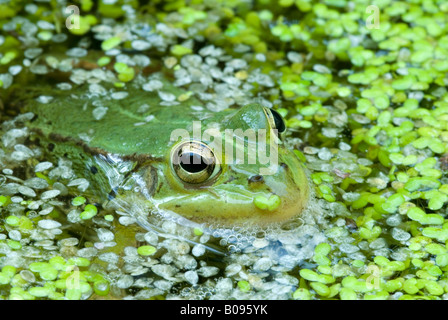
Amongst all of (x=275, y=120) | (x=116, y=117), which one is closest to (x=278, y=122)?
(x=275, y=120)

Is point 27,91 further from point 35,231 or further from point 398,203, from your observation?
point 398,203

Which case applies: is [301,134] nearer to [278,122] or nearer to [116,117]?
[278,122]

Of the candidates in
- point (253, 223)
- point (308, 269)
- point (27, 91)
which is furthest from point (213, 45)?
point (308, 269)

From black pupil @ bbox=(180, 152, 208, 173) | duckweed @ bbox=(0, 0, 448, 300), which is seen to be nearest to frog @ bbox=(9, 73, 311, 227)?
black pupil @ bbox=(180, 152, 208, 173)

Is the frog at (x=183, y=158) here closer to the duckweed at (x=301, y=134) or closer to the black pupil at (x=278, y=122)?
the black pupil at (x=278, y=122)

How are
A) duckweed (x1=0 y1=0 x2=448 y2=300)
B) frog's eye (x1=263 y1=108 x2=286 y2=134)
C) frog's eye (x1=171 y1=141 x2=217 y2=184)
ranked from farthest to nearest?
frog's eye (x1=263 y1=108 x2=286 y2=134) < frog's eye (x1=171 y1=141 x2=217 y2=184) < duckweed (x1=0 y1=0 x2=448 y2=300)

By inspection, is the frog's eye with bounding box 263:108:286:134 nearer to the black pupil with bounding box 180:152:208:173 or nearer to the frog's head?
the frog's head
